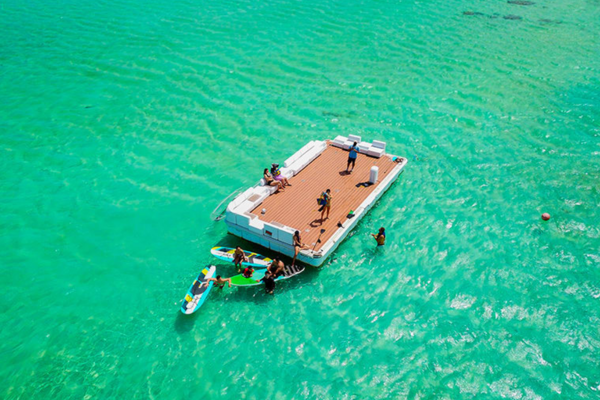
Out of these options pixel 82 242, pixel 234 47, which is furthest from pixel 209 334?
pixel 234 47

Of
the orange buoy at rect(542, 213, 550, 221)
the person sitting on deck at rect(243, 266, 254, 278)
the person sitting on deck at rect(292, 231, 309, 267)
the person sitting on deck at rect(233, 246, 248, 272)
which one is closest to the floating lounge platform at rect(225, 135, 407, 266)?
the person sitting on deck at rect(292, 231, 309, 267)

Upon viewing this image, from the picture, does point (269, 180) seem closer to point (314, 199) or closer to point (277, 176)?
point (277, 176)

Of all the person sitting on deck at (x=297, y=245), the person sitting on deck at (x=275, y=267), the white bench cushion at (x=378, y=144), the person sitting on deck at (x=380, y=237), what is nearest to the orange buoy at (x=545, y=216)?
the person sitting on deck at (x=380, y=237)

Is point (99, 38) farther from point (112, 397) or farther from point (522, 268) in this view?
point (522, 268)

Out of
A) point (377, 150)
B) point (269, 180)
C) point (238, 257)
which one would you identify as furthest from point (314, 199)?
point (377, 150)

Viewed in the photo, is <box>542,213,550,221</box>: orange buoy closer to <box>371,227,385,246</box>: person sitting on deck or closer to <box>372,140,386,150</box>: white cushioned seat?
<box>371,227,385,246</box>: person sitting on deck
